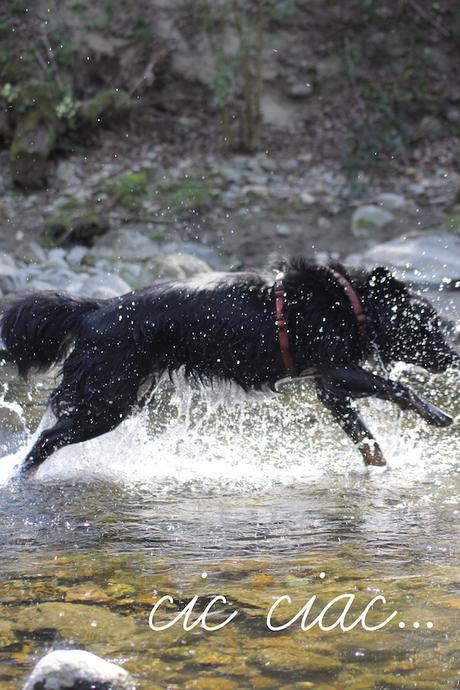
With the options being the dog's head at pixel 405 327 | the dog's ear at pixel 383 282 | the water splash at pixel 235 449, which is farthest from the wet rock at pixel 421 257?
the dog's ear at pixel 383 282

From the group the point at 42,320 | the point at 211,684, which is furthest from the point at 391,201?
the point at 211,684

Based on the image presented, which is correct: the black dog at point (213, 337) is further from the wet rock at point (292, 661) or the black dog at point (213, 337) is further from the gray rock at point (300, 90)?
the gray rock at point (300, 90)

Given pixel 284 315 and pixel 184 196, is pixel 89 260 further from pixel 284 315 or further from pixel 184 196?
pixel 284 315

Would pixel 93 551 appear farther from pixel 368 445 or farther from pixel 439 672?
pixel 368 445

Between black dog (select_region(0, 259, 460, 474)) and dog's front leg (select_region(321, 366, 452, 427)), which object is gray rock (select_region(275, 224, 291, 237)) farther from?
dog's front leg (select_region(321, 366, 452, 427))

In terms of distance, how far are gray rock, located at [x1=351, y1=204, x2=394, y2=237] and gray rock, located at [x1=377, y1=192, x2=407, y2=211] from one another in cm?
17

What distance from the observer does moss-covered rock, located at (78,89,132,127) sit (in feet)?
43.1

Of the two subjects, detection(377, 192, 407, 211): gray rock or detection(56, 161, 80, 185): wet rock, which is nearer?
detection(377, 192, 407, 211): gray rock

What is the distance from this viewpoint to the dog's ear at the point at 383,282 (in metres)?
5.39

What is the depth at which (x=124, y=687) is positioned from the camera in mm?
2549

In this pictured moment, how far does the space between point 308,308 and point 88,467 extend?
1511 mm

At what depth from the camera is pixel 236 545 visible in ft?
12.6

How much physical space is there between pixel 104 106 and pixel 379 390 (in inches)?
360

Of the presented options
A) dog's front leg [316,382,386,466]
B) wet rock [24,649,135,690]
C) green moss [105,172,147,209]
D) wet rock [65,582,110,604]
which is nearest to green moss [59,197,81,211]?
green moss [105,172,147,209]
